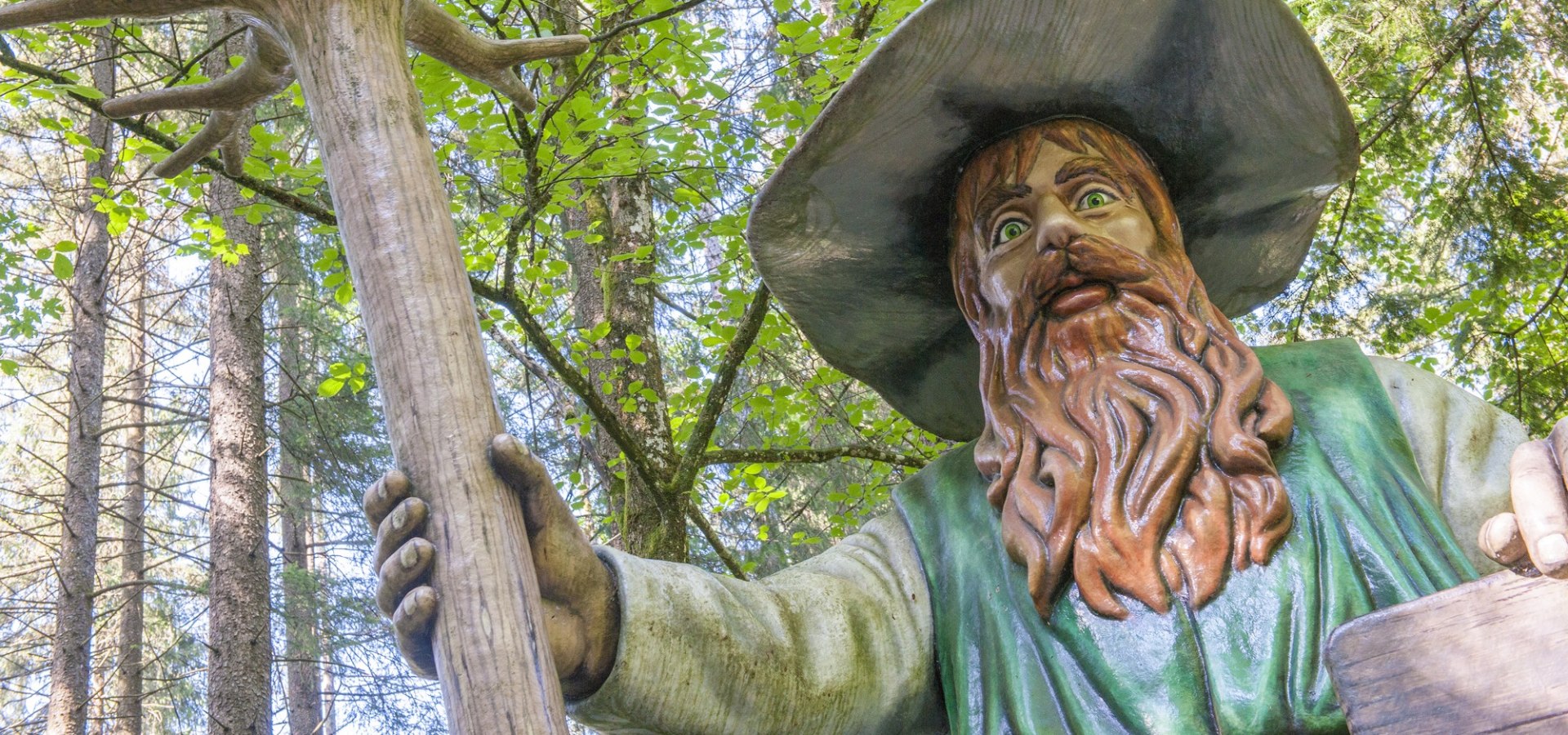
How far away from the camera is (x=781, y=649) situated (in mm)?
2404

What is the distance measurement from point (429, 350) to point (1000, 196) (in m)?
1.33

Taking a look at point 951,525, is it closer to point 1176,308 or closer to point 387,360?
point 1176,308

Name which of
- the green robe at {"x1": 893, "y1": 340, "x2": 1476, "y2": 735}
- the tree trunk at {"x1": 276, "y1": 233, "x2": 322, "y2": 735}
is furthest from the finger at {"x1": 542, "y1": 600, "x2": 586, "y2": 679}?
the tree trunk at {"x1": 276, "y1": 233, "x2": 322, "y2": 735}

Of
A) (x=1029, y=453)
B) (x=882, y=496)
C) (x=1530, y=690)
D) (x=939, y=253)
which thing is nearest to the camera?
(x=1530, y=690)

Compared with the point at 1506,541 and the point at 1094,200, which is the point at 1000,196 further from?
the point at 1506,541

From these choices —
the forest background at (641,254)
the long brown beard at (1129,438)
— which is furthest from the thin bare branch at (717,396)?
the long brown beard at (1129,438)

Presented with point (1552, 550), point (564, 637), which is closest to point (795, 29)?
point (564, 637)

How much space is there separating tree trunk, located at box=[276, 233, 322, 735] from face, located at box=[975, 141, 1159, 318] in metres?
8.20

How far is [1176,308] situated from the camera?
259cm

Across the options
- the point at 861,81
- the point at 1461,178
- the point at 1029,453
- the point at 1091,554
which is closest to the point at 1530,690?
Answer: the point at 1091,554

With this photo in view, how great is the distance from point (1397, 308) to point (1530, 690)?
21.3ft

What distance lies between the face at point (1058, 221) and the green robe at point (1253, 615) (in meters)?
0.38

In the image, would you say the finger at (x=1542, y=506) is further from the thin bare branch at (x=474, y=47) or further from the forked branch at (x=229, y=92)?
the forked branch at (x=229, y=92)

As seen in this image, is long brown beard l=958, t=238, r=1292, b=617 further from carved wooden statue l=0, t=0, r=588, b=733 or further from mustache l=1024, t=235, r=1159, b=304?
carved wooden statue l=0, t=0, r=588, b=733
